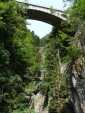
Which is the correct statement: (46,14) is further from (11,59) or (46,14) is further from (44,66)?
(11,59)

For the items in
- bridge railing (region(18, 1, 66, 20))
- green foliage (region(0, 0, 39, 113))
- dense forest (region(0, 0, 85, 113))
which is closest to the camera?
green foliage (region(0, 0, 39, 113))

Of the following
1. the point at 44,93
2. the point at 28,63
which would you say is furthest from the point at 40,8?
the point at 28,63

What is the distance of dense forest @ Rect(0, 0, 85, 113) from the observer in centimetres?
1585

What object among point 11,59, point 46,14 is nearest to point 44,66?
point 46,14

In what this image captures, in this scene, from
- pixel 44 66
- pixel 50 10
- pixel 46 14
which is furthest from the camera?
pixel 46 14

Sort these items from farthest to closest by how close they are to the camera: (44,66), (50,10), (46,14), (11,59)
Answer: (46,14)
(50,10)
(44,66)
(11,59)

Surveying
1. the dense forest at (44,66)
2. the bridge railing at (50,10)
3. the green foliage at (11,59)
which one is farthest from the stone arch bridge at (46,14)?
the green foliage at (11,59)

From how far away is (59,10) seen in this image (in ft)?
94.3

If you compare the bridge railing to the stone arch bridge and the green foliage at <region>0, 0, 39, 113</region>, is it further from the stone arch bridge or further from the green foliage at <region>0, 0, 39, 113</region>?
the green foliage at <region>0, 0, 39, 113</region>

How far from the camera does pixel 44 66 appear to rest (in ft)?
88.6

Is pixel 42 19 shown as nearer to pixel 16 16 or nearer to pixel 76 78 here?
pixel 76 78

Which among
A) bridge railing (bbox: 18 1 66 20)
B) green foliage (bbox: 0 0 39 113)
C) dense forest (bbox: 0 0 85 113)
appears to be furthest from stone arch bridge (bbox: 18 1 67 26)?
green foliage (bbox: 0 0 39 113)

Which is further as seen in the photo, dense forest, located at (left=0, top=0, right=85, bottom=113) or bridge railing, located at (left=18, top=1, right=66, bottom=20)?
bridge railing, located at (left=18, top=1, right=66, bottom=20)

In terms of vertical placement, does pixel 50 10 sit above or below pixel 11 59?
below
